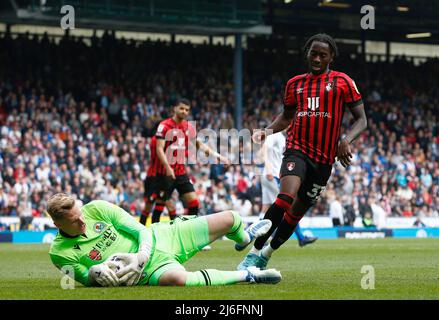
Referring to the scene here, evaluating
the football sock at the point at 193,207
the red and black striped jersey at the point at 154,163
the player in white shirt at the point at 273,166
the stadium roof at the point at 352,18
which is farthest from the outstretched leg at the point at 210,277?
the stadium roof at the point at 352,18

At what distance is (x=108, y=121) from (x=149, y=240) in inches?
998

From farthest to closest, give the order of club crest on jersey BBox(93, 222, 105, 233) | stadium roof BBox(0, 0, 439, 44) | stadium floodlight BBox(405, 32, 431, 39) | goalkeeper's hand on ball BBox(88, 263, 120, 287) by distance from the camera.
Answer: stadium floodlight BBox(405, 32, 431, 39)
stadium roof BBox(0, 0, 439, 44)
club crest on jersey BBox(93, 222, 105, 233)
goalkeeper's hand on ball BBox(88, 263, 120, 287)

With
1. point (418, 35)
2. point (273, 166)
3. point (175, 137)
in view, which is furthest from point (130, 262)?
point (418, 35)

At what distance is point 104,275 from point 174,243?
2.82 ft

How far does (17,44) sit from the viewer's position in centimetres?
3481

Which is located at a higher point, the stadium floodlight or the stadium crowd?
the stadium floodlight

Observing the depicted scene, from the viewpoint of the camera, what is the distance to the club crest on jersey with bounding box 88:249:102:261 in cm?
866

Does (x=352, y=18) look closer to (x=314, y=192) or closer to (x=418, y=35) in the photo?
(x=418, y=35)

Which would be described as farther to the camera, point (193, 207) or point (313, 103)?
point (193, 207)

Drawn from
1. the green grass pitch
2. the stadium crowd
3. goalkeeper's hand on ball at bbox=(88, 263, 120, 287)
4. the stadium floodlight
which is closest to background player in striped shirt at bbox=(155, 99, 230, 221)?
the green grass pitch

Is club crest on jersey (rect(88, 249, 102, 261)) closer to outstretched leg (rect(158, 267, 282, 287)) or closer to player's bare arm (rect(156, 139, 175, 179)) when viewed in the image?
outstretched leg (rect(158, 267, 282, 287))

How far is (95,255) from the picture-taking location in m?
8.67

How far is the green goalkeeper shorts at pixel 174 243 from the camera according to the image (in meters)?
8.73
